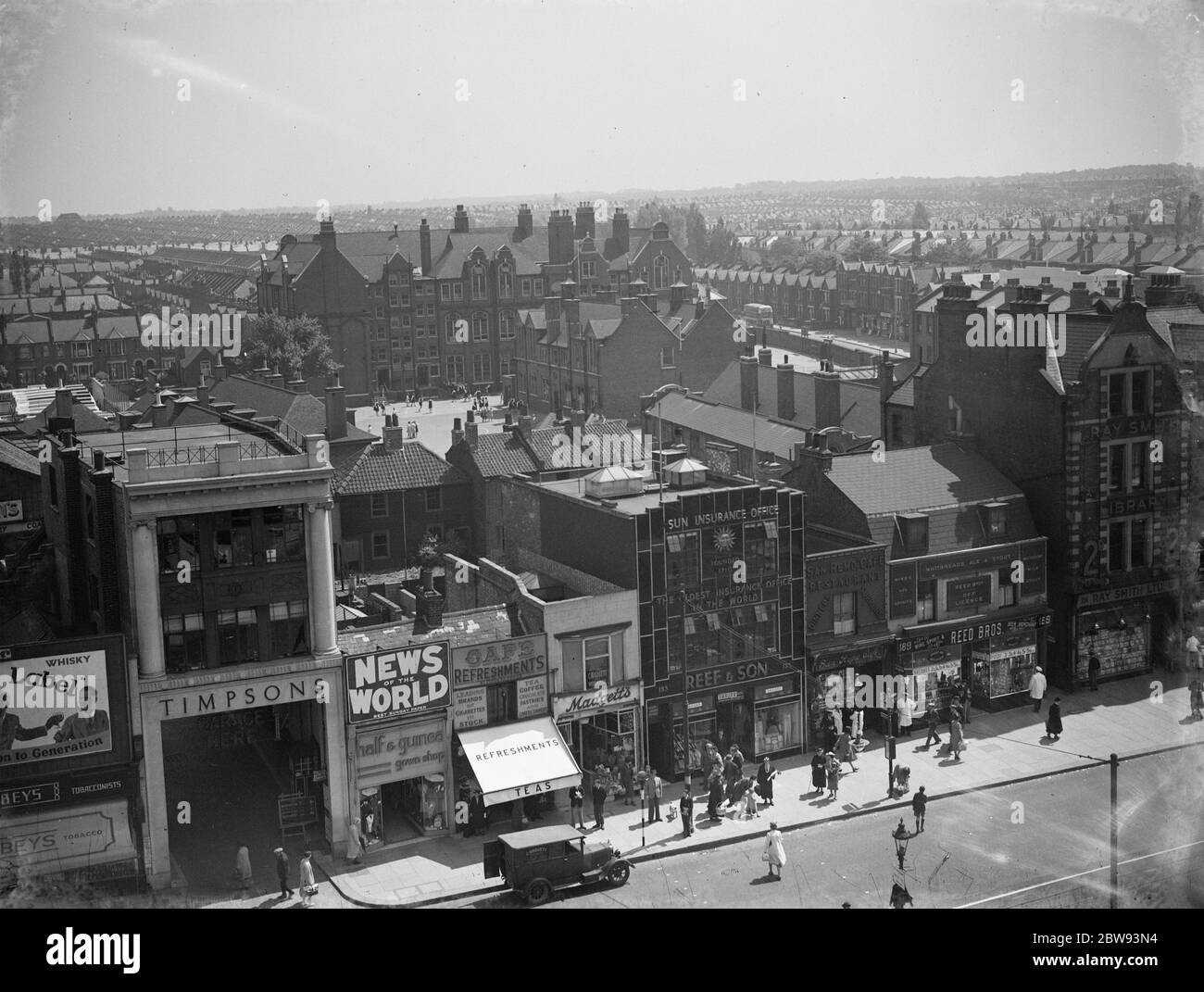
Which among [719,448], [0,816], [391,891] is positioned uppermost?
[719,448]

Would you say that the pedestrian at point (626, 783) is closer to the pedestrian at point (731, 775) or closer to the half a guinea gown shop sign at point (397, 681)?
the pedestrian at point (731, 775)

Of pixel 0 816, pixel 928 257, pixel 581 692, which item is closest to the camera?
pixel 0 816

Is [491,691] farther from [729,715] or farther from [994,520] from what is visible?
[994,520]

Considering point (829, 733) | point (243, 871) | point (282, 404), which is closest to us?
point (243, 871)

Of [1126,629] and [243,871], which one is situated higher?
[1126,629]

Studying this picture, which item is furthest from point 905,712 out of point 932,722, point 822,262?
Result: point 822,262

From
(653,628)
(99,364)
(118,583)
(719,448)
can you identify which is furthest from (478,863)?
(99,364)

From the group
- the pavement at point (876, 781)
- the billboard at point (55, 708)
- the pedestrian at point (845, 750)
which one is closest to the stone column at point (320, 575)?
the billboard at point (55, 708)
